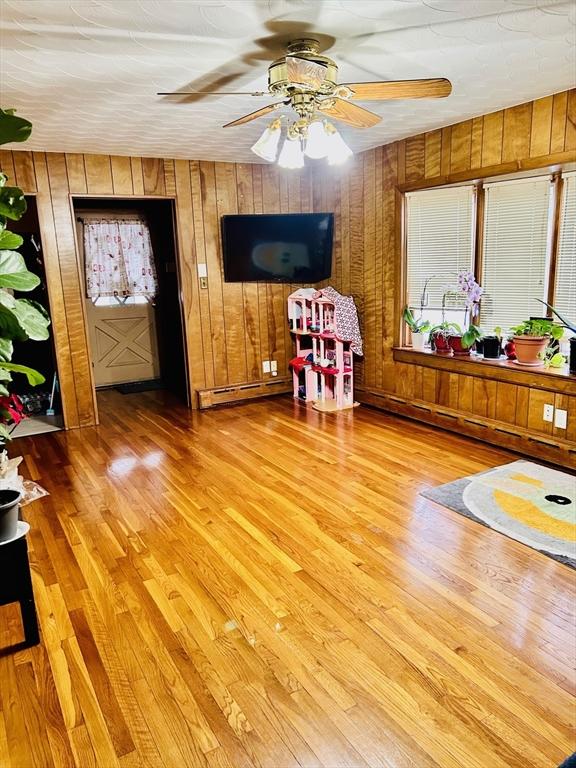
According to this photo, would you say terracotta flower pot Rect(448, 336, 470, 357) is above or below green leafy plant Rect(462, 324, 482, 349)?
below

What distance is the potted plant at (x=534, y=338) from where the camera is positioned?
3.71m

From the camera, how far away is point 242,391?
5676 millimetres

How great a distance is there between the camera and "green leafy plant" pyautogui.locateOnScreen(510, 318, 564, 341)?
368 centimetres

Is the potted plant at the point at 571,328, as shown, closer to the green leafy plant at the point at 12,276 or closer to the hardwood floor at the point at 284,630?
the hardwood floor at the point at 284,630

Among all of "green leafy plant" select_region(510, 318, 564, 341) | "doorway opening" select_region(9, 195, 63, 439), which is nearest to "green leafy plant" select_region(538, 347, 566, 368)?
"green leafy plant" select_region(510, 318, 564, 341)

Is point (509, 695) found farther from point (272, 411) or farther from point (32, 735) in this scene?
point (272, 411)

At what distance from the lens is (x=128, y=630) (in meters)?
2.11

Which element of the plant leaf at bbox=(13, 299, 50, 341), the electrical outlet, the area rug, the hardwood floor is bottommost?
the hardwood floor

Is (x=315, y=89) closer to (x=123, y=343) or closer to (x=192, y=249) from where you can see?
(x=192, y=249)

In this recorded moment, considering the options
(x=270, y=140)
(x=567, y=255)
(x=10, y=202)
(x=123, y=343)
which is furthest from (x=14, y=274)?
(x=123, y=343)

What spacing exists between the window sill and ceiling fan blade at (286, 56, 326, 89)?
2458mm

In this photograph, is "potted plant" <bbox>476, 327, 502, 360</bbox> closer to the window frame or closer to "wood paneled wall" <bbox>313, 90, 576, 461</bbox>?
"wood paneled wall" <bbox>313, 90, 576, 461</bbox>

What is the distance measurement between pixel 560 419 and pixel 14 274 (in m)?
3.38

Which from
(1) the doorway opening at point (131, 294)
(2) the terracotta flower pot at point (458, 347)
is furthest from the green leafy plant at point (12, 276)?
(1) the doorway opening at point (131, 294)
